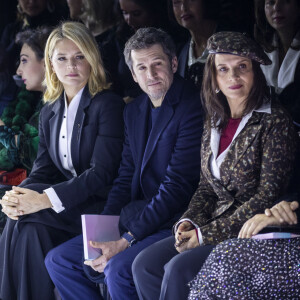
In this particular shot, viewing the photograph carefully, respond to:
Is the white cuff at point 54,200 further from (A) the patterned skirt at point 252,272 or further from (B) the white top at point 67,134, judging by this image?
(A) the patterned skirt at point 252,272

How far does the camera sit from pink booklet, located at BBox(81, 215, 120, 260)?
2920 mm

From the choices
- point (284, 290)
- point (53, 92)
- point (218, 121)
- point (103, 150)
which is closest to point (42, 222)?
point (103, 150)

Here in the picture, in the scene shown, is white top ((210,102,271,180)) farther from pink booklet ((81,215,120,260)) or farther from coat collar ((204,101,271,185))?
pink booklet ((81,215,120,260))

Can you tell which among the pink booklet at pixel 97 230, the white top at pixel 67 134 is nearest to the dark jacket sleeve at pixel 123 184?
the pink booklet at pixel 97 230

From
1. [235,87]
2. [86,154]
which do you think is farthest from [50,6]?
[235,87]

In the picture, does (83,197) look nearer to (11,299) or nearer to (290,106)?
(11,299)

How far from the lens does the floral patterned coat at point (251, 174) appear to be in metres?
2.62

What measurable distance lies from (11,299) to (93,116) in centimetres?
111

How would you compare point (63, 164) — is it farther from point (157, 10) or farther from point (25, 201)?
point (157, 10)

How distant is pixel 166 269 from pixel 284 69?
1376 millimetres

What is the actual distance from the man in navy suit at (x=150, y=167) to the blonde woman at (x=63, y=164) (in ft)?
0.46

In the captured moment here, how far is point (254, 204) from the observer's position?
2629 mm

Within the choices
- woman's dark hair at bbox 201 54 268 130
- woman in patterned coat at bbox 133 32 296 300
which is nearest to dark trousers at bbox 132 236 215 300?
woman in patterned coat at bbox 133 32 296 300

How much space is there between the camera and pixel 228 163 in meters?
2.78
